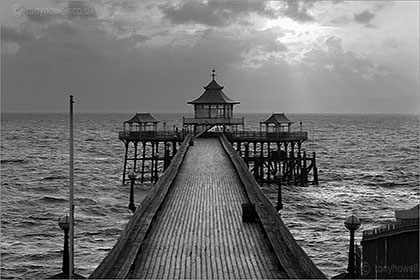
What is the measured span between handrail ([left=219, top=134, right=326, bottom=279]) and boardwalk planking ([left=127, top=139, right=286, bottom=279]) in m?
0.25

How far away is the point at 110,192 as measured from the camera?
49.2 metres

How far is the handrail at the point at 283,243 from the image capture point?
14000mm

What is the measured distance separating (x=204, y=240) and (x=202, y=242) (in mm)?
225

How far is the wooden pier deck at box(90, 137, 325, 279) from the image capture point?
14.4m

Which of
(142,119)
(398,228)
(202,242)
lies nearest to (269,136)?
(142,119)

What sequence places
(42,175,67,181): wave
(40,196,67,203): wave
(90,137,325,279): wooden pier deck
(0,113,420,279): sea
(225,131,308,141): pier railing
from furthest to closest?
(42,175,67,181): wave, (225,131,308,141): pier railing, (40,196,67,203): wave, (0,113,420,279): sea, (90,137,325,279): wooden pier deck

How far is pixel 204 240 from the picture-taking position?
17.4 m

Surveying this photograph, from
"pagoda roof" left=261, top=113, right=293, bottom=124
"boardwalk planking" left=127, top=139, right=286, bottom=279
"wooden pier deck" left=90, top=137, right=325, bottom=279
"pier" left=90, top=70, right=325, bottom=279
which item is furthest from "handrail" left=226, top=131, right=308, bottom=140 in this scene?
"wooden pier deck" left=90, top=137, right=325, bottom=279

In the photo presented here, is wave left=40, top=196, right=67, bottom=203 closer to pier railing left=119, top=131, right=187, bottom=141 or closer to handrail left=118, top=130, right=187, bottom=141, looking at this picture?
pier railing left=119, top=131, right=187, bottom=141

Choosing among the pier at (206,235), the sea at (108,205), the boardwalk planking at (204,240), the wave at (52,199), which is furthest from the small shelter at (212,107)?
the boardwalk planking at (204,240)

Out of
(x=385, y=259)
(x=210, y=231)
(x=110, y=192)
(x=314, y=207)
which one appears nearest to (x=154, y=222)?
(x=210, y=231)

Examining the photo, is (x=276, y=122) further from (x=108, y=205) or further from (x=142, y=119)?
(x=108, y=205)

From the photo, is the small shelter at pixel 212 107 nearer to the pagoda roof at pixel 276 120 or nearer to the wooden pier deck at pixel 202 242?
the pagoda roof at pixel 276 120

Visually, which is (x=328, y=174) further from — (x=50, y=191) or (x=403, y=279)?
(x=403, y=279)
